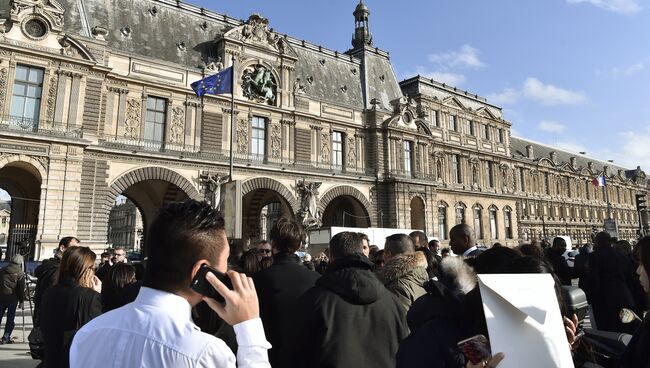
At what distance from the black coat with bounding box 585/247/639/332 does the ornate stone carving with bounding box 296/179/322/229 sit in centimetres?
1888

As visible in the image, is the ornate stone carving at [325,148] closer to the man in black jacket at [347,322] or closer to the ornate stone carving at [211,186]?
the ornate stone carving at [211,186]

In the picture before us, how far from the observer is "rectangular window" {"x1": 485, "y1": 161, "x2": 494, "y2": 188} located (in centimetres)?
4034

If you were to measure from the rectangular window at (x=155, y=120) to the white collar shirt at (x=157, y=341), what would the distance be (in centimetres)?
2155

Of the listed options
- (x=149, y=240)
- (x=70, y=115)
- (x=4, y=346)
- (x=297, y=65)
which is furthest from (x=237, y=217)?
(x=297, y=65)

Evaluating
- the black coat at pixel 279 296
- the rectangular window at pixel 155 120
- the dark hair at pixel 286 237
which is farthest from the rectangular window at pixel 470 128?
the black coat at pixel 279 296

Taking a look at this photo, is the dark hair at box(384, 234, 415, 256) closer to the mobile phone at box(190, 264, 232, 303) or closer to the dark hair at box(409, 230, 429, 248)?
the dark hair at box(409, 230, 429, 248)

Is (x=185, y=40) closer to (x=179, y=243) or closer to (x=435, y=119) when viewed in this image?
(x=435, y=119)

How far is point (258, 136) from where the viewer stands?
985 inches

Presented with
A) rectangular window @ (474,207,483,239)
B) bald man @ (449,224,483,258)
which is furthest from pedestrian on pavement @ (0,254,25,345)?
rectangular window @ (474,207,483,239)

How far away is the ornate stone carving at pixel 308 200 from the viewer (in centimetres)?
2467

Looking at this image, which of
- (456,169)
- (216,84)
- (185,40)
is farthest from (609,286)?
(456,169)

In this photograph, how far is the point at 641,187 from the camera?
66688mm

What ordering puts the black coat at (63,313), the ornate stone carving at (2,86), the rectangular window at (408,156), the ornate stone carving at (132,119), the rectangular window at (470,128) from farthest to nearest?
the rectangular window at (470,128), the rectangular window at (408,156), the ornate stone carving at (132,119), the ornate stone carving at (2,86), the black coat at (63,313)

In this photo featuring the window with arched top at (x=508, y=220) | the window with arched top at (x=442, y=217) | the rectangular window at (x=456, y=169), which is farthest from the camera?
the window with arched top at (x=508, y=220)
